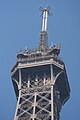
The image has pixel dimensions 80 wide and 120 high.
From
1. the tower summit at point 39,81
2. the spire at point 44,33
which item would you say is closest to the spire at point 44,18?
the spire at point 44,33

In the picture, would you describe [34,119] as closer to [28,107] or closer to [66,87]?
[28,107]

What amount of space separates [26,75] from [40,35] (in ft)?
41.6

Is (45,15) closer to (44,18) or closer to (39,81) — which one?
(44,18)

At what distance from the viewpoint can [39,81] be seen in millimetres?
105938

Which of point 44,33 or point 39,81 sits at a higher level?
point 44,33

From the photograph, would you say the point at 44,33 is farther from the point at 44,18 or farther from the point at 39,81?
the point at 39,81

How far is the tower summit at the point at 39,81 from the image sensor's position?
101m

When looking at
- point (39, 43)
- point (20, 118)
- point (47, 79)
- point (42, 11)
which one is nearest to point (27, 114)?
point (20, 118)

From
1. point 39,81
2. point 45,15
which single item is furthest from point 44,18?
point 39,81

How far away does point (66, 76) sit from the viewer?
108m

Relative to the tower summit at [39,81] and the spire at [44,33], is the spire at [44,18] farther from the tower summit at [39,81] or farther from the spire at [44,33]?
the tower summit at [39,81]

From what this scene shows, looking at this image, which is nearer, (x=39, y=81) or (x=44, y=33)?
(x=39, y=81)

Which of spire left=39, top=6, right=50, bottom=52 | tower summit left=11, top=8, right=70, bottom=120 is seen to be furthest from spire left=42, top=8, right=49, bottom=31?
tower summit left=11, top=8, right=70, bottom=120

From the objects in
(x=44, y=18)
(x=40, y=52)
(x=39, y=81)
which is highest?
(x=44, y=18)
